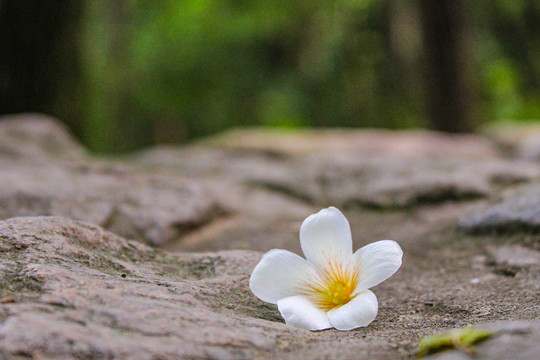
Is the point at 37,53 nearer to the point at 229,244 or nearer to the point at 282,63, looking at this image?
the point at 229,244

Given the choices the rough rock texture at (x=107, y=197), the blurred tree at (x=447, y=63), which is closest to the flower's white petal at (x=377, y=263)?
the rough rock texture at (x=107, y=197)

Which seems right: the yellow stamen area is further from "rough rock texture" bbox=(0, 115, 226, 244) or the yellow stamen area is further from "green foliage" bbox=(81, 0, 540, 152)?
"green foliage" bbox=(81, 0, 540, 152)

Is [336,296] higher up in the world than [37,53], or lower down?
lower down

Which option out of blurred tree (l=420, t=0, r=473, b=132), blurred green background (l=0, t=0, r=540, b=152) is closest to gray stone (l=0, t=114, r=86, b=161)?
blurred tree (l=420, t=0, r=473, b=132)

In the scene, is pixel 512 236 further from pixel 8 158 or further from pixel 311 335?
pixel 8 158

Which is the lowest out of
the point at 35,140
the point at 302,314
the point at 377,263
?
the point at 35,140

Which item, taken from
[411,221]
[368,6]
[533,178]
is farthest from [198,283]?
[368,6]

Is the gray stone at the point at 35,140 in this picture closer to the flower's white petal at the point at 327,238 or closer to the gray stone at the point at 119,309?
the gray stone at the point at 119,309

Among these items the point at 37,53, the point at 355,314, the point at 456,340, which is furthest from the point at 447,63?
the point at 456,340
